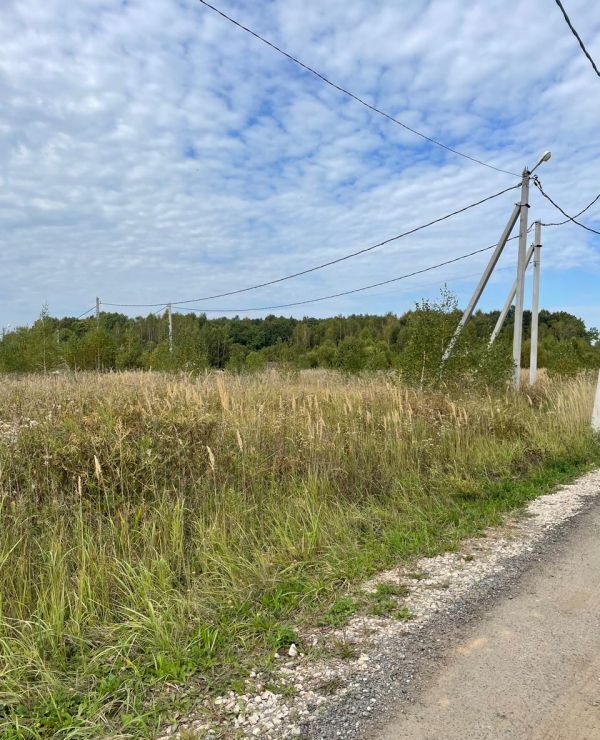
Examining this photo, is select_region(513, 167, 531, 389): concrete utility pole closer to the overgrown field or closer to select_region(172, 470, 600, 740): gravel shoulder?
the overgrown field

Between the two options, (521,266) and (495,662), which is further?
(521,266)

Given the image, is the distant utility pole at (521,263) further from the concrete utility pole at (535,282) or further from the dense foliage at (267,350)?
the concrete utility pole at (535,282)

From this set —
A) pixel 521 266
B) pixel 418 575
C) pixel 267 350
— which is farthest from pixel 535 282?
pixel 267 350

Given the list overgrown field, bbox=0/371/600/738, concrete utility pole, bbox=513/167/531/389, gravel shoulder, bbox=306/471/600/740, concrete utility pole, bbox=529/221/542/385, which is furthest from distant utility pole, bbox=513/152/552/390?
gravel shoulder, bbox=306/471/600/740

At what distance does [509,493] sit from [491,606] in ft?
9.16

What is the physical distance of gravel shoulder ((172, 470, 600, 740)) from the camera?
2.08 meters

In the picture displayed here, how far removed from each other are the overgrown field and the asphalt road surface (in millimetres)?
834

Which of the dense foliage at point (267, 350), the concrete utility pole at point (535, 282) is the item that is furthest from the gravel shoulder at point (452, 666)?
the concrete utility pole at point (535, 282)

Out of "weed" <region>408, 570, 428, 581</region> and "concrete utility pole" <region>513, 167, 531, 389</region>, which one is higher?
"concrete utility pole" <region>513, 167, 531, 389</region>

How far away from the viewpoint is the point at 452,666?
2.45 m

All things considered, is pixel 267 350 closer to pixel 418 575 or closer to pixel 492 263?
pixel 492 263

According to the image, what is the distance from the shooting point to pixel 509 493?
5559 mm

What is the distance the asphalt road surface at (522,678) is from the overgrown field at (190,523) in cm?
83

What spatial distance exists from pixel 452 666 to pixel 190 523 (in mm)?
2496
